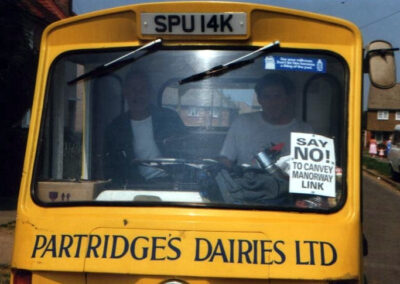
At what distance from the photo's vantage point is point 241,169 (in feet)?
12.0

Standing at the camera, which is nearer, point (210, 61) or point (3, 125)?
point (210, 61)

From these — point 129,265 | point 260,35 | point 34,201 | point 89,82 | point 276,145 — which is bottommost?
point 129,265

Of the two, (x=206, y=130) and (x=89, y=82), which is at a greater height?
(x=89, y=82)

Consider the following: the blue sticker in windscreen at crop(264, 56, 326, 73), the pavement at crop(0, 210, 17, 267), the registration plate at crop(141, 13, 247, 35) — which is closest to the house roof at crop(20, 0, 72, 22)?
the pavement at crop(0, 210, 17, 267)

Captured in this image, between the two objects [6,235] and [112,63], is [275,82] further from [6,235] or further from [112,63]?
[6,235]

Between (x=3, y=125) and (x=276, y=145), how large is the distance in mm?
10406

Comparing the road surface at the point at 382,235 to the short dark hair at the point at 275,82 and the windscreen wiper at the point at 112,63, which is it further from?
the windscreen wiper at the point at 112,63

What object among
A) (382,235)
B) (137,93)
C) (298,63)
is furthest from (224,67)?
(382,235)

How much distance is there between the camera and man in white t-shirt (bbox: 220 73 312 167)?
3.69 metres

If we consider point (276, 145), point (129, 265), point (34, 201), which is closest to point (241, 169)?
point (276, 145)

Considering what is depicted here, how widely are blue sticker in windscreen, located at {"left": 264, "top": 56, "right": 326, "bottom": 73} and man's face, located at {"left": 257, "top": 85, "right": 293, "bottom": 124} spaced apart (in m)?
0.14

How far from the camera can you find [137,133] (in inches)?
151

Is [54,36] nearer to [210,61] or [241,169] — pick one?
[210,61]

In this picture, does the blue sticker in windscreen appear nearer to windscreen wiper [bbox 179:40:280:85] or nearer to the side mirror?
windscreen wiper [bbox 179:40:280:85]
